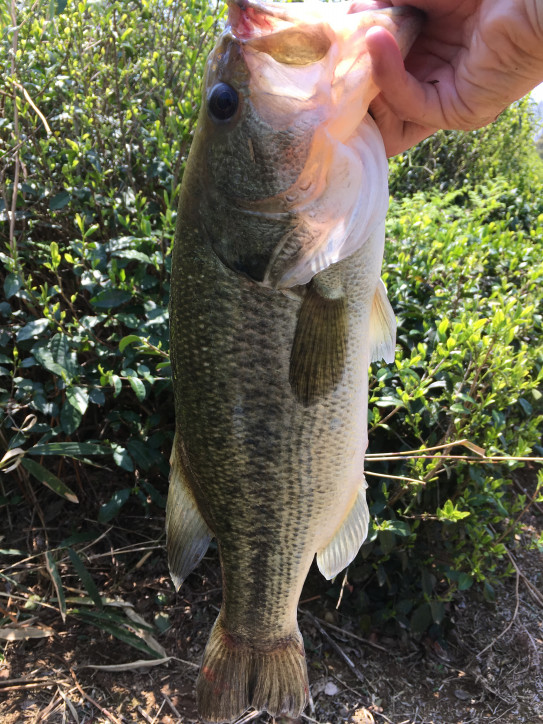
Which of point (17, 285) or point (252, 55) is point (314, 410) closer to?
point (252, 55)

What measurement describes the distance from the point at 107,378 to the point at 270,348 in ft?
4.08

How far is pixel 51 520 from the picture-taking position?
118 inches

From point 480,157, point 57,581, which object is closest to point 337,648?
point 57,581

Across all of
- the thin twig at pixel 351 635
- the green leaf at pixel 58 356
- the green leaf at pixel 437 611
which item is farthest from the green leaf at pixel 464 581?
the green leaf at pixel 58 356

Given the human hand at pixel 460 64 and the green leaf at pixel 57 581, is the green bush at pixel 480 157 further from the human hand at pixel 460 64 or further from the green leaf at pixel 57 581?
the green leaf at pixel 57 581

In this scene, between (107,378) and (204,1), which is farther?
(204,1)

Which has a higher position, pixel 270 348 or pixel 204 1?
pixel 204 1

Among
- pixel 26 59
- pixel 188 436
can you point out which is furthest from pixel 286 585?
pixel 26 59

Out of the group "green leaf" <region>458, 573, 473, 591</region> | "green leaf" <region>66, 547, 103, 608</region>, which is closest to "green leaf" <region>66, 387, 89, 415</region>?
"green leaf" <region>66, 547, 103, 608</region>

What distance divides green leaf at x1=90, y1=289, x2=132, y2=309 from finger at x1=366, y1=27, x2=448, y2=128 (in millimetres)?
1438

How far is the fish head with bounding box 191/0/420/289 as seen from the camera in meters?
1.30

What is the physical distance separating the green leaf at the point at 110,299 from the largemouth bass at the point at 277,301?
1.03m

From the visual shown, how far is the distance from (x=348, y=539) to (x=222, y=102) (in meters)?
1.26

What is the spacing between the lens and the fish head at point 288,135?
1.30m
